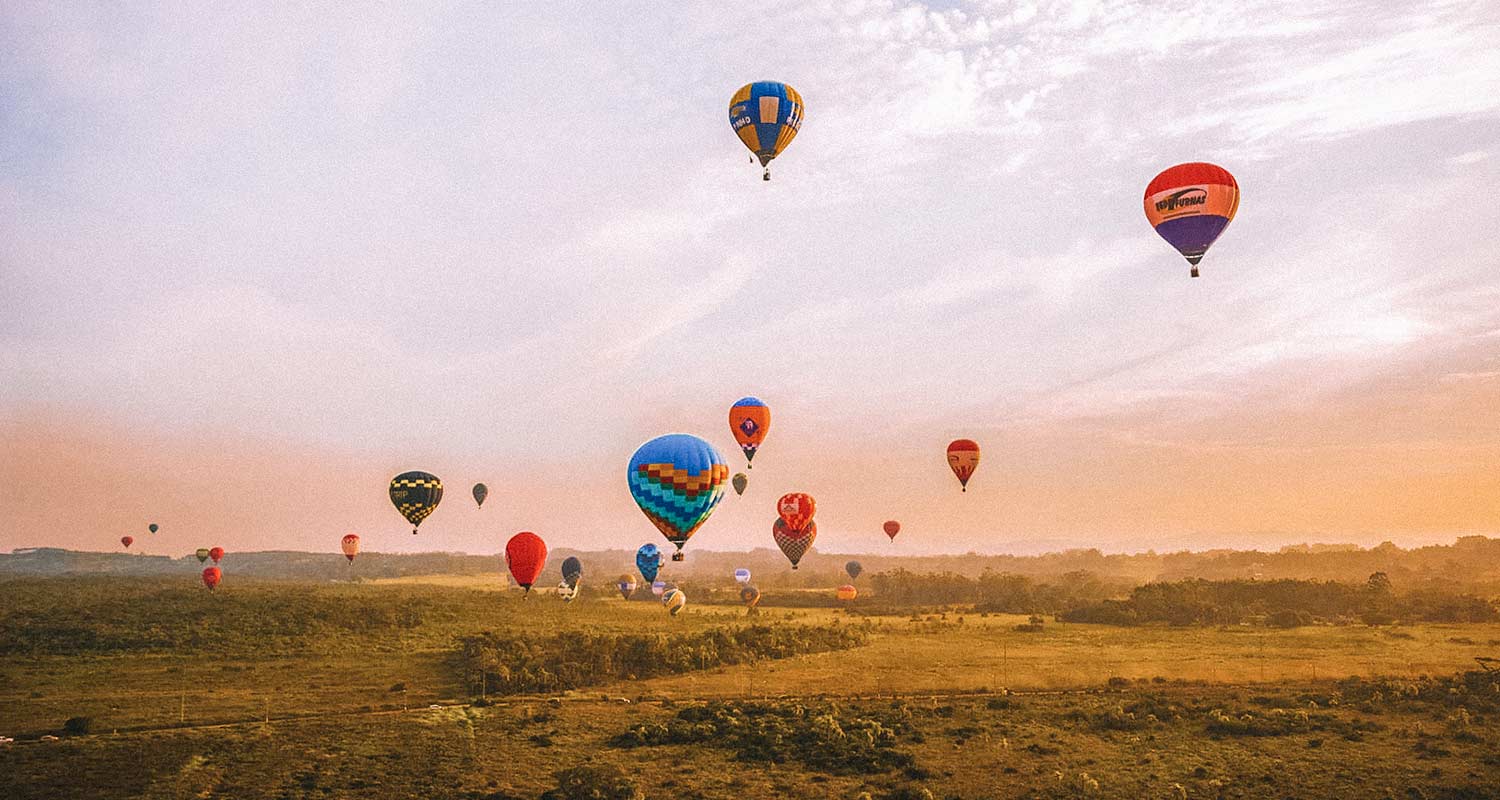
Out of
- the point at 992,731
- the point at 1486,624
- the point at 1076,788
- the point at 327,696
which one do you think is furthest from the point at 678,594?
the point at 1486,624

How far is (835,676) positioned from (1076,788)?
28177 millimetres

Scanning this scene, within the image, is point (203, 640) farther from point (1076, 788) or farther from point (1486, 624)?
point (1486, 624)

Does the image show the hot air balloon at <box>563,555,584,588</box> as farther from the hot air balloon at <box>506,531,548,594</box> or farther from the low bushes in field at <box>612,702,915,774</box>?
the low bushes in field at <box>612,702,915,774</box>

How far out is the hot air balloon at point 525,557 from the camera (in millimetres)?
61812

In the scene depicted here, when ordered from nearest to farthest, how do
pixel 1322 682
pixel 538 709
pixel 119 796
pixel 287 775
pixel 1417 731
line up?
pixel 119 796 < pixel 287 775 < pixel 1417 731 < pixel 538 709 < pixel 1322 682

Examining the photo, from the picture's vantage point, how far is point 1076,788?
4028 cm

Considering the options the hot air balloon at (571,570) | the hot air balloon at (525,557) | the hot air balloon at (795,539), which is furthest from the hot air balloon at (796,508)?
the hot air balloon at (571,570)

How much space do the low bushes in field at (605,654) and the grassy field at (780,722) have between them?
5.80ft

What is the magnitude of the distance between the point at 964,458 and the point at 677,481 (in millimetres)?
35914

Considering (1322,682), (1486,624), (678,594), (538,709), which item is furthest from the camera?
(678,594)

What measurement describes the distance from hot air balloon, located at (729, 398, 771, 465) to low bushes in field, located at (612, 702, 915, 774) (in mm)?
17996

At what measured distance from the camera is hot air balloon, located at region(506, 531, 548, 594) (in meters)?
61.8

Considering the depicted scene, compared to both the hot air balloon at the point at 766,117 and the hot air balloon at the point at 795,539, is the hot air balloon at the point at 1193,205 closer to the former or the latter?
the hot air balloon at the point at 766,117

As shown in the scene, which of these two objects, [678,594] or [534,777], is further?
[678,594]
